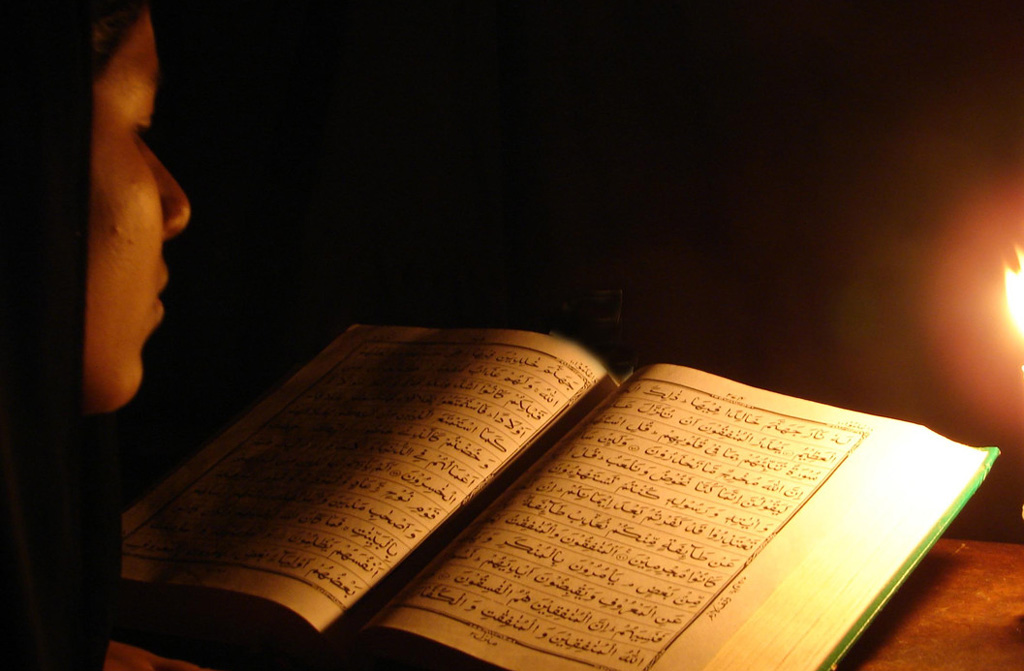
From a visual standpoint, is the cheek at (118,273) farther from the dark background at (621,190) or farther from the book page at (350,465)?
the dark background at (621,190)

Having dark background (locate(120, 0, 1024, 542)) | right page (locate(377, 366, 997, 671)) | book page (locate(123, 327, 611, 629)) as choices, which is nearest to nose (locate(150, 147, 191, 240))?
book page (locate(123, 327, 611, 629))

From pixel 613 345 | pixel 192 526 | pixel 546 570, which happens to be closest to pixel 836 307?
pixel 613 345

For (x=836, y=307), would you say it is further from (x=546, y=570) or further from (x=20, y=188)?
(x=20, y=188)

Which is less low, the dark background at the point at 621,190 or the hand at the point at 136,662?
the dark background at the point at 621,190

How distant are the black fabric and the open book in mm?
169

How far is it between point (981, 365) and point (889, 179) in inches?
8.9

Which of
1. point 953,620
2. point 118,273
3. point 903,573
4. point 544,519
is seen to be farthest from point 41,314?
point 953,620

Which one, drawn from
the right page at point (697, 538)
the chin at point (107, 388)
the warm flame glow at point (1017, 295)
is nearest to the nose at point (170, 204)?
the chin at point (107, 388)

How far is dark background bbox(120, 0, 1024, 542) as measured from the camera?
106cm

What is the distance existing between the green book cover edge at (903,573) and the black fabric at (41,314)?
47cm

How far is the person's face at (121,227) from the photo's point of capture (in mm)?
725

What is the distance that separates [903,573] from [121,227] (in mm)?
612

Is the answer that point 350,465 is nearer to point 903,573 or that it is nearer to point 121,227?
point 121,227

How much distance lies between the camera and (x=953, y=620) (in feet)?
2.54
